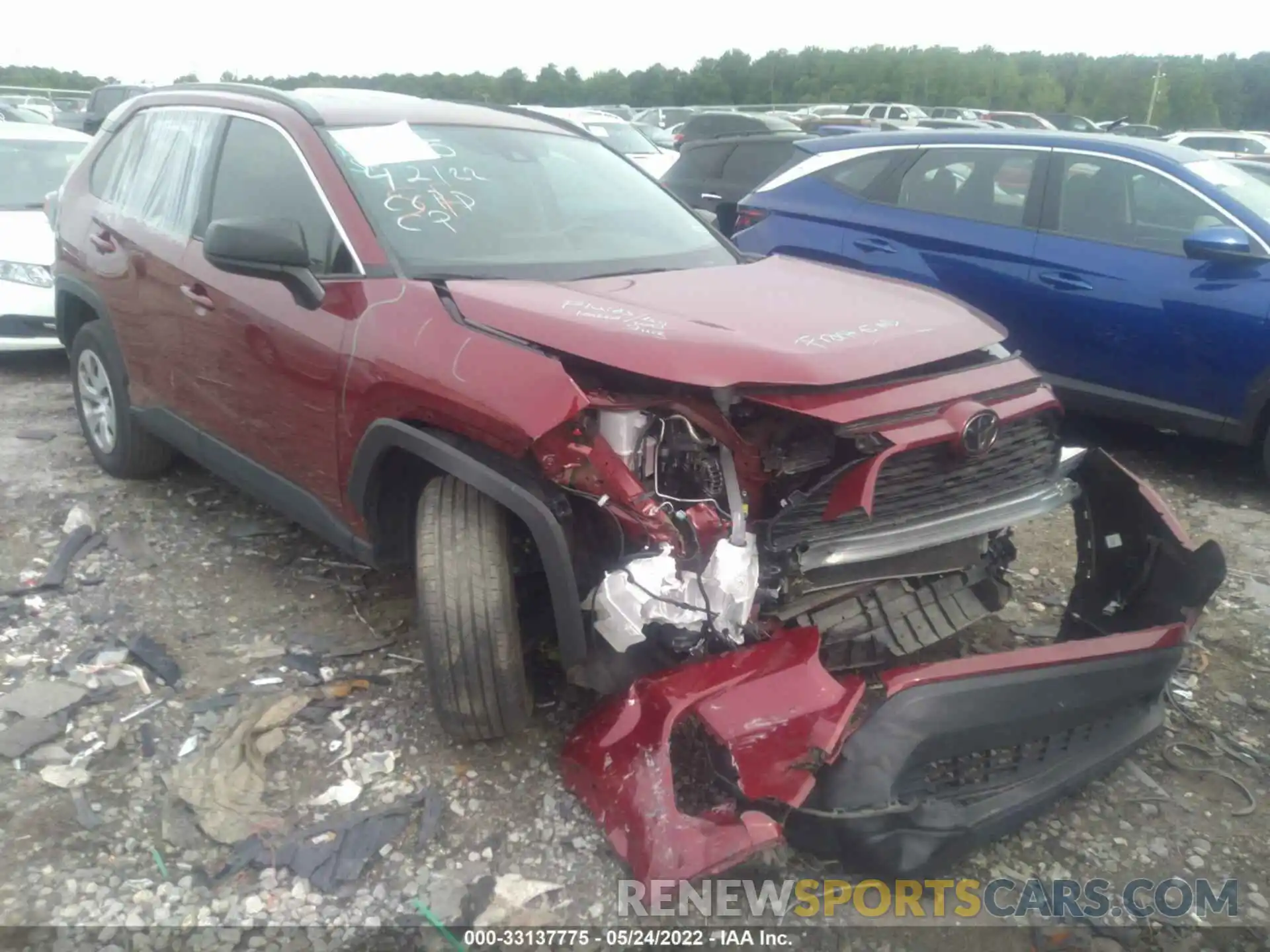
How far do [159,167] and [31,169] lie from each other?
440 cm

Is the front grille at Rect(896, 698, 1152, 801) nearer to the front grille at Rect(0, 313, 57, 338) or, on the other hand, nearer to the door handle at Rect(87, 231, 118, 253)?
the door handle at Rect(87, 231, 118, 253)

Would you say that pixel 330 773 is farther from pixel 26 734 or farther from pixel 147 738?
pixel 26 734

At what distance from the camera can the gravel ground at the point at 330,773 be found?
94.9 inches

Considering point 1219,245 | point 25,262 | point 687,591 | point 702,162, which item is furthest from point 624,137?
point 687,591

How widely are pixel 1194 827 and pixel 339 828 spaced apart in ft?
7.43

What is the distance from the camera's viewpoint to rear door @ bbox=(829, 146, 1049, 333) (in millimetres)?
5359

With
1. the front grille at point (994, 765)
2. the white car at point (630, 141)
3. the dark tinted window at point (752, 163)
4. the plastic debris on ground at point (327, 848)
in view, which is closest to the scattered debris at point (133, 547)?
the plastic debris on ground at point (327, 848)

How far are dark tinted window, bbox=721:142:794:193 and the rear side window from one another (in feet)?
19.3

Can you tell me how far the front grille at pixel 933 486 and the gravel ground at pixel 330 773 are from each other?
0.82 metres

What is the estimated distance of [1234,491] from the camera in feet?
16.7

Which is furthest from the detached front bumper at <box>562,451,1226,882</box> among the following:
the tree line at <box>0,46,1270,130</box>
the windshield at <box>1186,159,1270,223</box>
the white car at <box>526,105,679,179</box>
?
the tree line at <box>0,46,1270,130</box>

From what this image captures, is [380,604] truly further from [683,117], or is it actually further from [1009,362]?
[683,117]

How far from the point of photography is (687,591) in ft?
7.97

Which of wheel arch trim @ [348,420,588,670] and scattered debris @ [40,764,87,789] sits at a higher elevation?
wheel arch trim @ [348,420,588,670]
